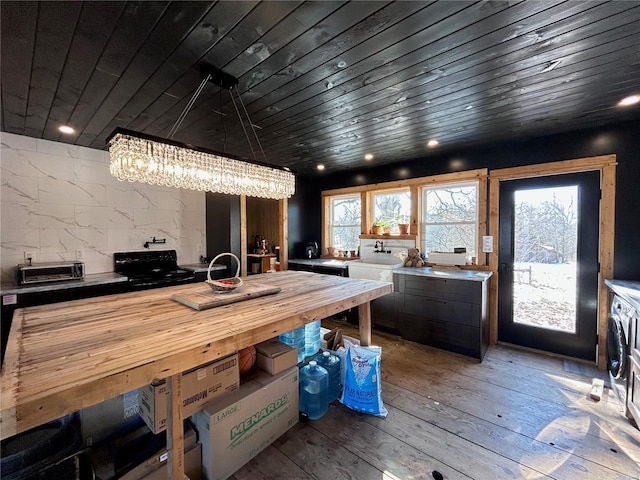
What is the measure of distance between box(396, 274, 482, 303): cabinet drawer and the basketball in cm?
224

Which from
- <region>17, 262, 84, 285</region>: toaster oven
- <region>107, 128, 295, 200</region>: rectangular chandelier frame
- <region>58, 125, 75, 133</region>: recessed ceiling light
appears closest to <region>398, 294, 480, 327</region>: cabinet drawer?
<region>107, 128, 295, 200</region>: rectangular chandelier frame

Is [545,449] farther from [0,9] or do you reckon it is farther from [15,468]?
[0,9]

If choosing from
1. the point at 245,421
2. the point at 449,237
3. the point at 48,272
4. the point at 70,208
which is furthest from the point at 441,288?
the point at 70,208

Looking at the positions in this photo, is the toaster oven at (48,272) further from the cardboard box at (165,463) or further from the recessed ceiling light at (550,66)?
the recessed ceiling light at (550,66)

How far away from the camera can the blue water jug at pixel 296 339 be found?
231 centimetres

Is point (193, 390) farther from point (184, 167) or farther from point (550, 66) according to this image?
point (550, 66)

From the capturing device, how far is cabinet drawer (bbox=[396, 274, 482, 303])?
296 centimetres

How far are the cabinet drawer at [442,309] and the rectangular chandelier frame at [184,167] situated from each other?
2.22 metres

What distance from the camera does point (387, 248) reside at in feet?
13.9

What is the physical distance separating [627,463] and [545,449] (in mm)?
412

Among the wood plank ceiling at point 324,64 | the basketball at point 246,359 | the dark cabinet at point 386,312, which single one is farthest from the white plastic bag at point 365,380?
the wood plank ceiling at point 324,64

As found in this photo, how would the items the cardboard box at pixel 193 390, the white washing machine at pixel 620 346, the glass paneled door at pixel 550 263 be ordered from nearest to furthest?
the cardboard box at pixel 193 390
the white washing machine at pixel 620 346
the glass paneled door at pixel 550 263

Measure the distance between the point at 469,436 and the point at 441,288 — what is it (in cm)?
161

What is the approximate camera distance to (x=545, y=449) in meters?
1.71
